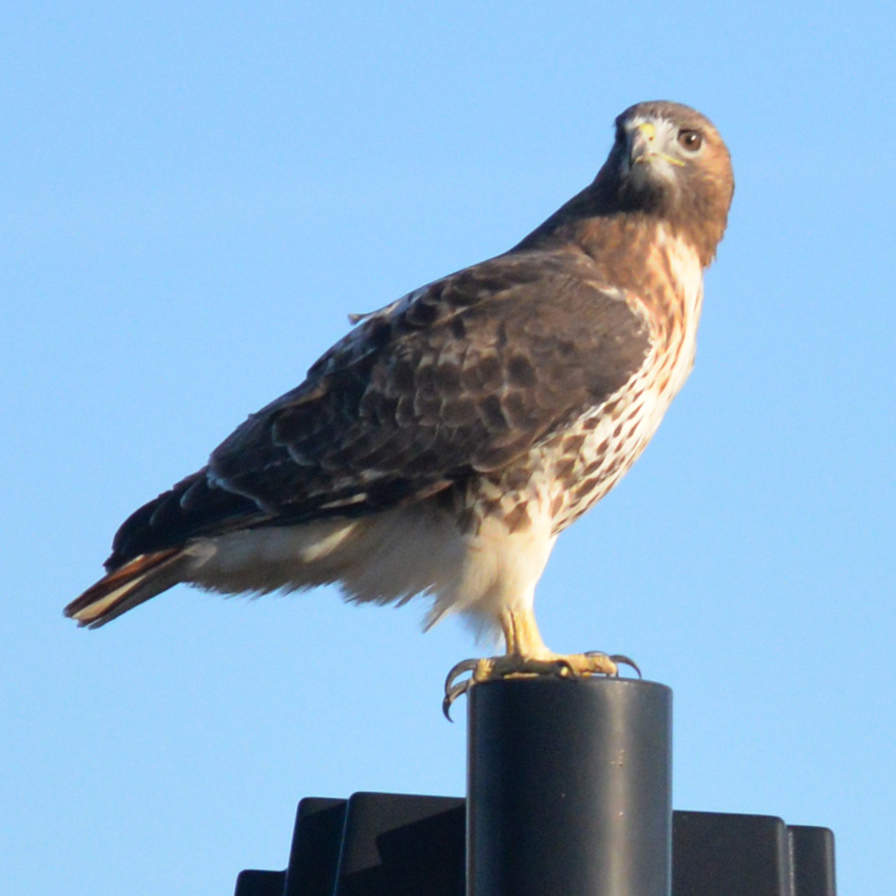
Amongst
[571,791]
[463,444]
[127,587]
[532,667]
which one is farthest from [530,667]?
[571,791]

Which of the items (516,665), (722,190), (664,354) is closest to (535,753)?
(516,665)

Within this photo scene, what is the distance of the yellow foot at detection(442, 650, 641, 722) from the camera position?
16.2 feet

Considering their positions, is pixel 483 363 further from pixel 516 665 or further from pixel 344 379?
pixel 516 665

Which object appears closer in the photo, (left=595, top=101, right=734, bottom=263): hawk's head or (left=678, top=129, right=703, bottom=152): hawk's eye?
(left=595, top=101, right=734, bottom=263): hawk's head

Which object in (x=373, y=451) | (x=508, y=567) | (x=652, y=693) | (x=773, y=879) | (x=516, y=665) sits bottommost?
(x=773, y=879)

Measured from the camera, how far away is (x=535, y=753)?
3.22 meters

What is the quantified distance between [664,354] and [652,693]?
7.82 feet

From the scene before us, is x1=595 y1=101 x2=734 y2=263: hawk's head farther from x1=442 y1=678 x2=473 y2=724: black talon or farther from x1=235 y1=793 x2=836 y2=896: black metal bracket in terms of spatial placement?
Result: x1=235 y1=793 x2=836 y2=896: black metal bracket

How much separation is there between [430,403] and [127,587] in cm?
115

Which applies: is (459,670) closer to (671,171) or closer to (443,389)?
(443,389)

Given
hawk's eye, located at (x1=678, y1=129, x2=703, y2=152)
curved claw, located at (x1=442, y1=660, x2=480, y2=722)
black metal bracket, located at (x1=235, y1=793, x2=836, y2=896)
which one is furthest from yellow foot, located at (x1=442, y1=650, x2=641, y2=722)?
hawk's eye, located at (x1=678, y1=129, x2=703, y2=152)

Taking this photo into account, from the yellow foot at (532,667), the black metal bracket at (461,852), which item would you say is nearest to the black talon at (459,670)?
the yellow foot at (532,667)

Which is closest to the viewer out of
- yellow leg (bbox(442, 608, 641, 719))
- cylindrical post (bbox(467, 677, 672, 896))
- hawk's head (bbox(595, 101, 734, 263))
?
cylindrical post (bbox(467, 677, 672, 896))

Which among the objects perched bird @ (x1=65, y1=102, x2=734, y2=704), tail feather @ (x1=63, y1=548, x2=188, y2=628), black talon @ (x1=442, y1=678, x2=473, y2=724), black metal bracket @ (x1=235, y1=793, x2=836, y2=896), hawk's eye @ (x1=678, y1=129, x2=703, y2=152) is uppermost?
hawk's eye @ (x1=678, y1=129, x2=703, y2=152)
